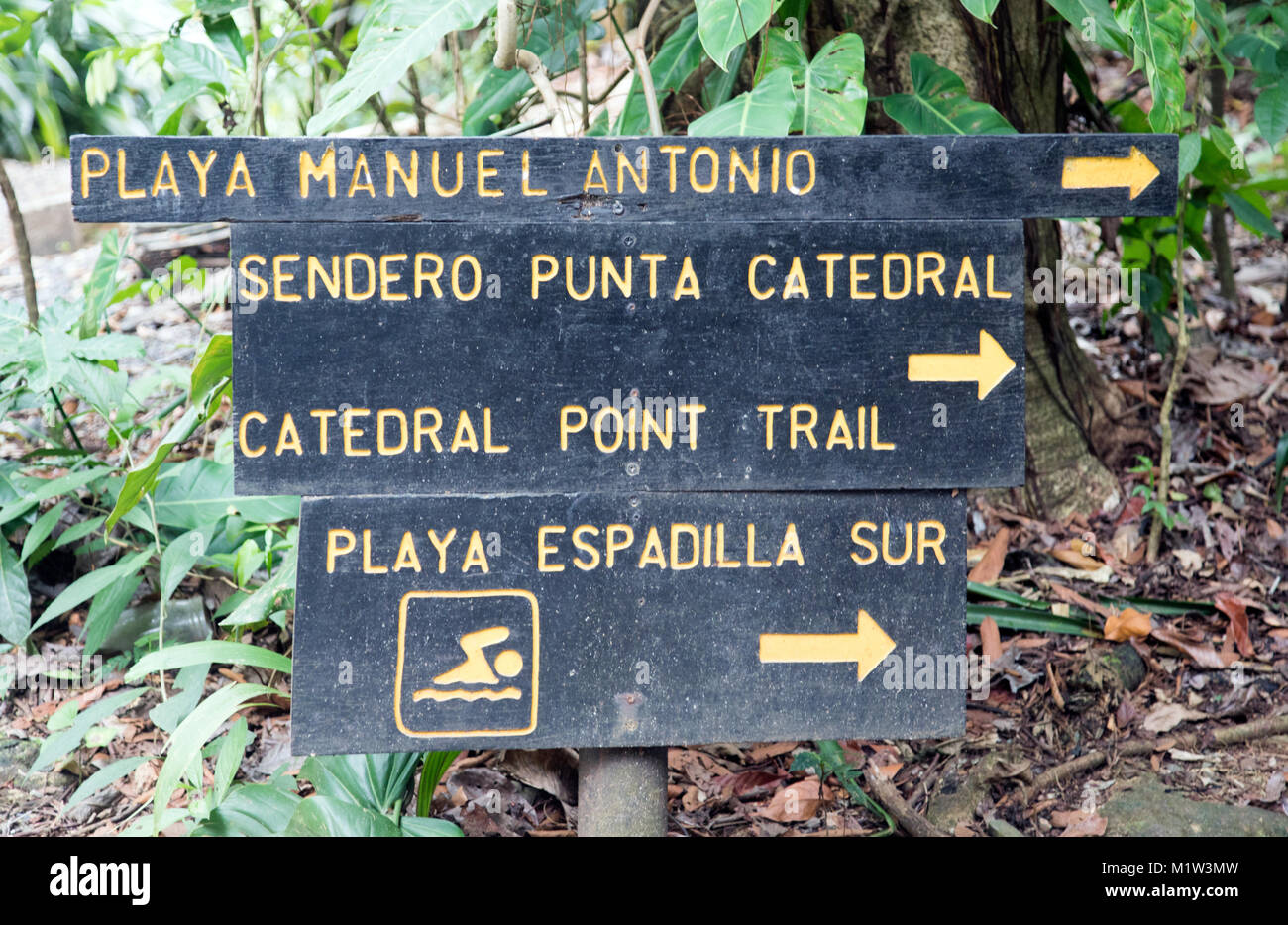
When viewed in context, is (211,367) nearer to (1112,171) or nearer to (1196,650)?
(1112,171)

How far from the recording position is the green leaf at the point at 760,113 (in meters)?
2.01

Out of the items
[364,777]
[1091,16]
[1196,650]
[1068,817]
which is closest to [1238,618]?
[1196,650]

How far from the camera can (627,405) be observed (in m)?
1.72

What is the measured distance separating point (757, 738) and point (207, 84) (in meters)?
2.56

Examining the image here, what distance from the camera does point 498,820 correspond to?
250 cm

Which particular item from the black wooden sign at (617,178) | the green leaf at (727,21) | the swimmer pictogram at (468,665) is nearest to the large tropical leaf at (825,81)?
the green leaf at (727,21)

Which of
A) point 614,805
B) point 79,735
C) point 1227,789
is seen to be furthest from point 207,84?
point 1227,789

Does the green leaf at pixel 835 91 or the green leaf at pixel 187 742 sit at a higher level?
the green leaf at pixel 835 91

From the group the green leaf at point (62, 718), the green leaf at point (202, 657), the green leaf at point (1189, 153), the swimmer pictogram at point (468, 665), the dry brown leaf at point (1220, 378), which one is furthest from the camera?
the dry brown leaf at point (1220, 378)

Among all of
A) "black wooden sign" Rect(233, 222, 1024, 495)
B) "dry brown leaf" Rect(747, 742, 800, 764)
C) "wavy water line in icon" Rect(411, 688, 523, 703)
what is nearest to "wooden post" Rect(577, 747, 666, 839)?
"wavy water line in icon" Rect(411, 688, 523, 703)

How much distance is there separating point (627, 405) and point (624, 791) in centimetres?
67

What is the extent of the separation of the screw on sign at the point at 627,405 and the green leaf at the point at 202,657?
603 mm

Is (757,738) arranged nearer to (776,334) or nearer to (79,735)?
(776,334)

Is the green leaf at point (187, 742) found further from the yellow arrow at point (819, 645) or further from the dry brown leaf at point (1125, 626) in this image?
the dry brown leaf at point (1125, 626)
